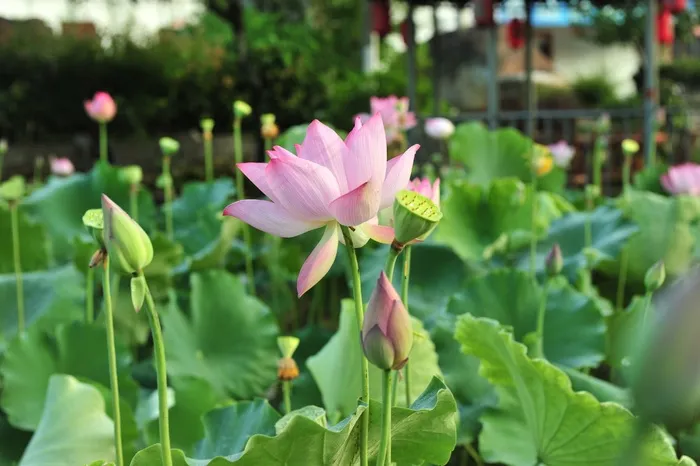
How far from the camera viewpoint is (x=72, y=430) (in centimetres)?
59

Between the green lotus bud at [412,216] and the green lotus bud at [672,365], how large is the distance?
0.15 m

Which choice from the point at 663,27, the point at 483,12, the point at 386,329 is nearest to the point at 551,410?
the point at 386,329

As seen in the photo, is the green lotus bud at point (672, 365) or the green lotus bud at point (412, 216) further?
the green lotus bud at point (412, 216)

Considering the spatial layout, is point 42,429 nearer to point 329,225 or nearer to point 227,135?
point 329,225

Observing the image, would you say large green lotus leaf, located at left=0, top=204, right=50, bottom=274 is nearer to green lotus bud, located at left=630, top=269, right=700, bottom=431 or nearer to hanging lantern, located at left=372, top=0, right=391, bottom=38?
green lotus bud, located at left=630, top=269, right=700, bottom=431

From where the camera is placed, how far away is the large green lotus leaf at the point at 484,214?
1.11m

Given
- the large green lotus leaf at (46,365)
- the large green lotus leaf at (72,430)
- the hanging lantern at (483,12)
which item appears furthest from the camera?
the hanging lantern at (483,12)

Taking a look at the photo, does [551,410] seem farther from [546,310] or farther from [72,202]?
[72,202]

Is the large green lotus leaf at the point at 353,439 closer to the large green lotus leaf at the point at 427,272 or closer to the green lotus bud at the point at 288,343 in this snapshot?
the green lotus bud at the point at 288,343

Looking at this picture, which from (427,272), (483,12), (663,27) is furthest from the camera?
(663,27)

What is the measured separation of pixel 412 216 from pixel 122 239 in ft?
0.36

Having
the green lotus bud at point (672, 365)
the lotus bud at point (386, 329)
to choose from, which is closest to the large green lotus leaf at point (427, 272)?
the lotus bud at point (386, 329)

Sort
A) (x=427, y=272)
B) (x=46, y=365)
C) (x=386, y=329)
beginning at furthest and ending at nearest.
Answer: (x=427, y=272), (x=46, y=365), (x=386, y=329)

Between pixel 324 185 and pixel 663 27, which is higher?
pixel 663 27
